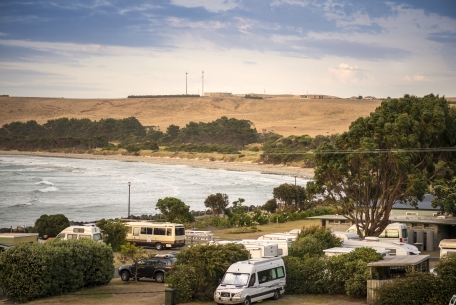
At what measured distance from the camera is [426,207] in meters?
40.0

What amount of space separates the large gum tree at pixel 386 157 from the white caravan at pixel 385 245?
4.62 metres

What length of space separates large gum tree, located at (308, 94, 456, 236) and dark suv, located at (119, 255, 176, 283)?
11.2 meters

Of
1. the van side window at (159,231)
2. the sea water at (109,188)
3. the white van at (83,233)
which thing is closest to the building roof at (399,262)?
the van side window at (159,231)

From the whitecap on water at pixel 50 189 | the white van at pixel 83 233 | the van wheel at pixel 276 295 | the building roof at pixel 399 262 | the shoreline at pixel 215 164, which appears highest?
the building roof at pixel 399 262

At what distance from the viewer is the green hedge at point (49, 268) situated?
22.4m

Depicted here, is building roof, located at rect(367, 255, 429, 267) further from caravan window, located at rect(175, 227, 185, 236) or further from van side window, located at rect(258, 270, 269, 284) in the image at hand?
caravan window, located at rect(175, 227, 185, 236)

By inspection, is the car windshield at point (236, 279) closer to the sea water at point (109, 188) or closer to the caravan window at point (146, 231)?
the caravan window at point (146, 231)

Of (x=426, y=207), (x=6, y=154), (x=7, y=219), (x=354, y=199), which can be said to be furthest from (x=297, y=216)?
(x=6, y=154)

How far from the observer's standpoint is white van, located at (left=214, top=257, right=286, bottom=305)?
68.7 ft

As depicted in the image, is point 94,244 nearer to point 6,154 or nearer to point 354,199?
point 354,199

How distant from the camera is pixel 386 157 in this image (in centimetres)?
3362

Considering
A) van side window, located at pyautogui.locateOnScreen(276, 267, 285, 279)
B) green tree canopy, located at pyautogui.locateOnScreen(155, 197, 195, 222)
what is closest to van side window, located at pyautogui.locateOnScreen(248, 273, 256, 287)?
van side window, located at pyautogui.locateOnScreen(276, 267, 285, 279)

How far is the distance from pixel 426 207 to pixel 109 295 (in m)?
23.0

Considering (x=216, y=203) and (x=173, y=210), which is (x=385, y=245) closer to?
(x=173, y=210)
